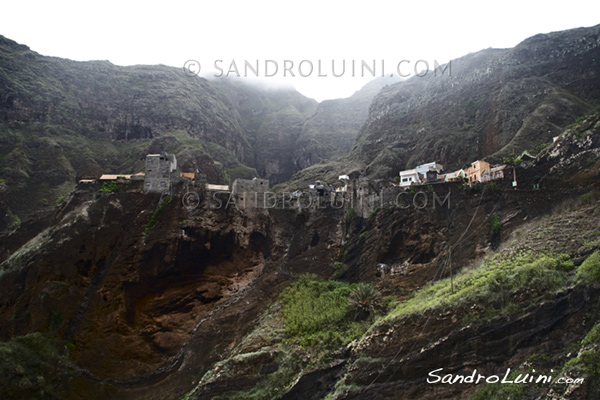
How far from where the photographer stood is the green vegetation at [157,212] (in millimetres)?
43378

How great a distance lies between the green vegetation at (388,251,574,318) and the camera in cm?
2259

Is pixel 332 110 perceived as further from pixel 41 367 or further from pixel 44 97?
pixel 41 367

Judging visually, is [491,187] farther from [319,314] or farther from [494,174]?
[319,314]

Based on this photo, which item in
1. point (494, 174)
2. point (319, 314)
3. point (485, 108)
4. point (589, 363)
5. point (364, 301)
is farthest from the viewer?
point (485, 108)

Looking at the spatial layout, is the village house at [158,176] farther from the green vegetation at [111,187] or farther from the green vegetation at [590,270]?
the green vegetation at [590,270]

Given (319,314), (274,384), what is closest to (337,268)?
(319,314)

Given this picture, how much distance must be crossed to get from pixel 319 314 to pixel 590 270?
1768 centimetres

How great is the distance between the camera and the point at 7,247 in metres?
48.8

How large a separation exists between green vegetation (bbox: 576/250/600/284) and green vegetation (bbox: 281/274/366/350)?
13297 millimetres

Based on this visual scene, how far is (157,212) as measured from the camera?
44375 millimetres

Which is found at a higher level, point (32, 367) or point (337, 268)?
point (337, 268)

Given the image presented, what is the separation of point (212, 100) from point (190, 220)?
6751cm

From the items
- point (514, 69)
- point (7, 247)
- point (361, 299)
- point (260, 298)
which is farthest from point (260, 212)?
point (514, 69)

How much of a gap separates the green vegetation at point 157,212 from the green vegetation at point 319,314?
1573cm
